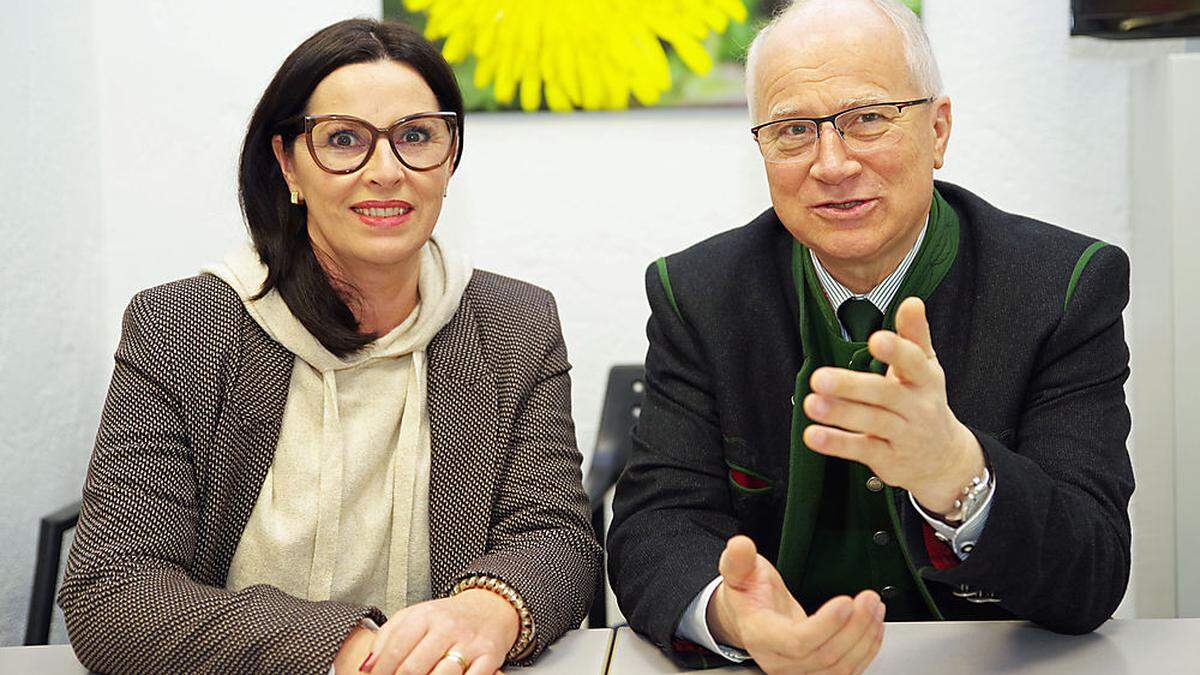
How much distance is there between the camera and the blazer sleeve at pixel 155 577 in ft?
4.59

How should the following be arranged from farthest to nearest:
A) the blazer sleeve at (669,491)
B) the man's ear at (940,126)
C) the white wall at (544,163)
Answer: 1. the white wall at (544,163)
2. the man's ear at (940,126)
3. the blazer sleeve at (669,491)

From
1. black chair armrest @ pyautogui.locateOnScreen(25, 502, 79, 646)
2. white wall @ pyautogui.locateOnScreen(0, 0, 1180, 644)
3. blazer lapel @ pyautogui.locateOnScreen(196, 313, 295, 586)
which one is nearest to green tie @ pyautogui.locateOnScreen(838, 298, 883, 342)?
blazer lapel @ pyautogui.locateOnScreen(196, 313, 295, 586)

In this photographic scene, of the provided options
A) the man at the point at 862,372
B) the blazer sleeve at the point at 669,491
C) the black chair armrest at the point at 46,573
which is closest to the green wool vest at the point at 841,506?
the man at the point at 862,372

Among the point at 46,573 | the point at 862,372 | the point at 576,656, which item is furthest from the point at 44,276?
the point at 862,372

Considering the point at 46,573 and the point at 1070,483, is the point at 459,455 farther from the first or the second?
the point at 46,573

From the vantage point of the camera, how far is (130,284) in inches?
112

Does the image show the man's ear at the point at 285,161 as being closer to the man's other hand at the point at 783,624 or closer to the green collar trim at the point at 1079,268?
the man's other hand at the point at 783,624

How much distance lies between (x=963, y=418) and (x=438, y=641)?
2.54 ft

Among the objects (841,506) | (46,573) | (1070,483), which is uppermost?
(1070,483)

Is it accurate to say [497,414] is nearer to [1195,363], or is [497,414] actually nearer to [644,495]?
[644,495]

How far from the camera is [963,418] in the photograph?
1.66 m

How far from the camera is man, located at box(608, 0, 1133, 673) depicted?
1.36 metres

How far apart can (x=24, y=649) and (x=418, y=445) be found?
58 centimetres

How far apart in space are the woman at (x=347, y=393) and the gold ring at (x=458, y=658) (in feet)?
0.53
